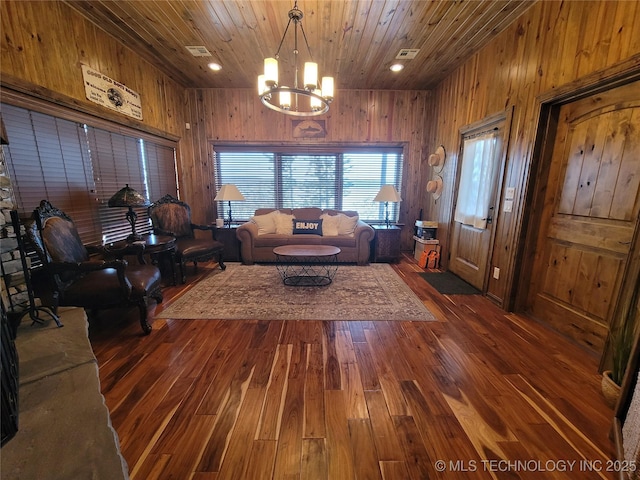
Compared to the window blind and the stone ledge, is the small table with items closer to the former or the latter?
the window blind

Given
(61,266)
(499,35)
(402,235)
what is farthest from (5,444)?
(402,235)

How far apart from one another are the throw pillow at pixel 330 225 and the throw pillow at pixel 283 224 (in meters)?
0.57

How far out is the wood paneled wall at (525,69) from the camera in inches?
70.7

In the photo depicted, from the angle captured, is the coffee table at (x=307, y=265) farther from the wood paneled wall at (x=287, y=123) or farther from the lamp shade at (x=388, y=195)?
the wood paneled wall at (x=287, y=123)

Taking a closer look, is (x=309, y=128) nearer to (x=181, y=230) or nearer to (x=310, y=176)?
(x=310, y=176)

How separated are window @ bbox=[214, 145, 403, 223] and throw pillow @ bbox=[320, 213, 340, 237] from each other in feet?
1.65

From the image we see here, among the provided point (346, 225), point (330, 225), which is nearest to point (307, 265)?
point (330, 225)

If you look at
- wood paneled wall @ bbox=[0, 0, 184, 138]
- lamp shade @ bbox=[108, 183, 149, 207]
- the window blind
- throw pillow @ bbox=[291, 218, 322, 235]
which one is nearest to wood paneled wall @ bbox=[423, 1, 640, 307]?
throw pillow @ bbox=[291, 218, 322, 235]

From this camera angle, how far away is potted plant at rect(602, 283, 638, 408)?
146 centimetres

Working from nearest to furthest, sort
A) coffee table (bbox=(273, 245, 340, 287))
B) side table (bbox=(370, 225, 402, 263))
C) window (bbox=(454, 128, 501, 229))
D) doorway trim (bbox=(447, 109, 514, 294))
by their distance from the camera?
doorway trim (bbox=(447, 109, 514, 294)) < window (bbox=(454, 128, 501, 229)) < coffee table (bbox=(273, 245, 340, 287)) < side table (bbox=(370, 225, 402, 263))

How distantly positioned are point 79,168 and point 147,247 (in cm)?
101

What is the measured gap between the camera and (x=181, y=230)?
152 inches

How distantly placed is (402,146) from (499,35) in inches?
79.4

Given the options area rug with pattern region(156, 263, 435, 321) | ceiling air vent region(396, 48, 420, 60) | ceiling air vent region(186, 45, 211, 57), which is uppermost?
ceiling air vent region(396, 48, 420, 60)
